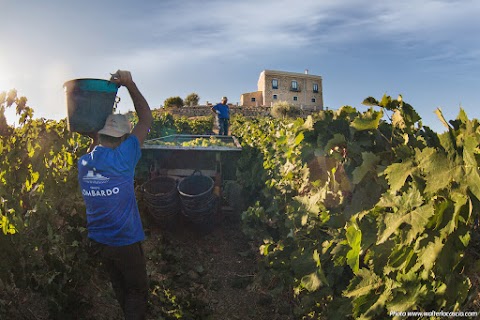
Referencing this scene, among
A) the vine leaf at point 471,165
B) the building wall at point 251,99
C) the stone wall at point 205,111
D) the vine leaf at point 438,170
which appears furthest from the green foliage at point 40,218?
the building wall at point 251,99

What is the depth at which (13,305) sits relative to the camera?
3682 mm

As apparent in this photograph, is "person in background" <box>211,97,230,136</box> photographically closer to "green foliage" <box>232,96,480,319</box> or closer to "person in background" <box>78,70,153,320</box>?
"green foliage" <box>232,96,480,319</box>

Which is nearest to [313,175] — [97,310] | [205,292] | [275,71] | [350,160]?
[350,160]

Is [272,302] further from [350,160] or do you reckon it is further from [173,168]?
[173,168]

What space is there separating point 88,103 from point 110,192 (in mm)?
897

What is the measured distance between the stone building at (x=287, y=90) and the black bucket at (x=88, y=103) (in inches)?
2561

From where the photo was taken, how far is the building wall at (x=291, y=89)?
70.2 m

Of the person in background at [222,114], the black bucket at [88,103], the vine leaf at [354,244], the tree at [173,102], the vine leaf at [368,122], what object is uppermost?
the tree at [173,102]

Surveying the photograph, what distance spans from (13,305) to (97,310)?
2.96ft

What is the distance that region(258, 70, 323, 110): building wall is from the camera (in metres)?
70.2

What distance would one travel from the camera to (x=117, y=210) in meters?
3.38

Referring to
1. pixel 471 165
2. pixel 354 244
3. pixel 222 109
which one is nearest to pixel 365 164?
pixel 354 244

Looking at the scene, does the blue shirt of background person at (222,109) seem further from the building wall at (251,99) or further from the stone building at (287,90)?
the building wall at (251,99)

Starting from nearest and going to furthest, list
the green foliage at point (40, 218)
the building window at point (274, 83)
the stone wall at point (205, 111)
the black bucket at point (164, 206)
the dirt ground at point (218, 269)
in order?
the green foliage at point (40, 218) < the dirt ground at point (218, 269) < the black bucket at point (164, 206) < the stone wall at point (205, 111) < the building window at point (274, 83)
